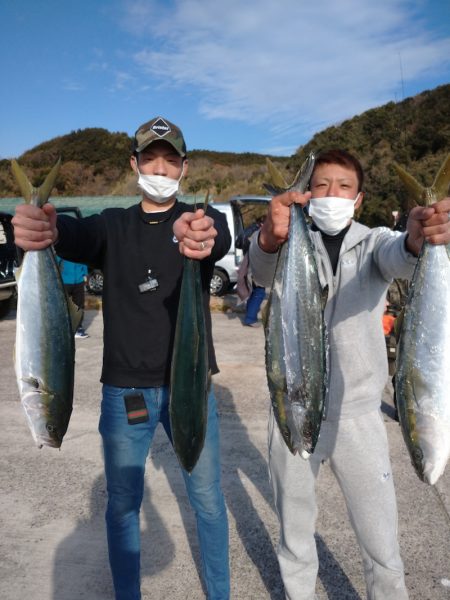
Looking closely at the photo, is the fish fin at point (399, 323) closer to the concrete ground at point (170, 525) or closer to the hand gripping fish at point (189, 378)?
the hand gripping fish at point (189, 378)

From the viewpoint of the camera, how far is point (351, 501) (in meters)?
2.13

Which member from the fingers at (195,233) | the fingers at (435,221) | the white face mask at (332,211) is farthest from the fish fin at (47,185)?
the fingers at (435,221)

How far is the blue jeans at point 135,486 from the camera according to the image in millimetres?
2207

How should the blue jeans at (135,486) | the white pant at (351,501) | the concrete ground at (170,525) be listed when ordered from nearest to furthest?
the white pant at (351,501) → the blue jeans at (135,486) → the concrete ground at (170,525)

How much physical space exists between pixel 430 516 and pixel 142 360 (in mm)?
2420

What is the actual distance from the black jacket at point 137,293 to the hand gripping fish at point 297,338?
57 cm

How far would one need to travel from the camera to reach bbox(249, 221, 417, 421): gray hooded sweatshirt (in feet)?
7.02

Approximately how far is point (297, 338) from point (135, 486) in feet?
3.83

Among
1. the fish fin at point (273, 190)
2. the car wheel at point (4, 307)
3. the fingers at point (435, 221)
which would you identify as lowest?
the car wheel at point (4, 307)

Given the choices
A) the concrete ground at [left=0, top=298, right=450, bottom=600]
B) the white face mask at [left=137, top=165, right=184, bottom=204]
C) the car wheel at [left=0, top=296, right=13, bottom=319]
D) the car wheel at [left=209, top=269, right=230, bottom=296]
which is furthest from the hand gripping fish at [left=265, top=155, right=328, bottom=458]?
the car wheel at [left=209, top=269, right=230, bottom=296]

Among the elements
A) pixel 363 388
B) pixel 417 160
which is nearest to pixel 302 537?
pixel 363 388

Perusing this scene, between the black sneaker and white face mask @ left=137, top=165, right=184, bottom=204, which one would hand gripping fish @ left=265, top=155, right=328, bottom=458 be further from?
the black sneaker

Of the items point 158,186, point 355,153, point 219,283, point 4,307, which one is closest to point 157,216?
point 158,186

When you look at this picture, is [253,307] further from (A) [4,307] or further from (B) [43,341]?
(B) [43,341]
